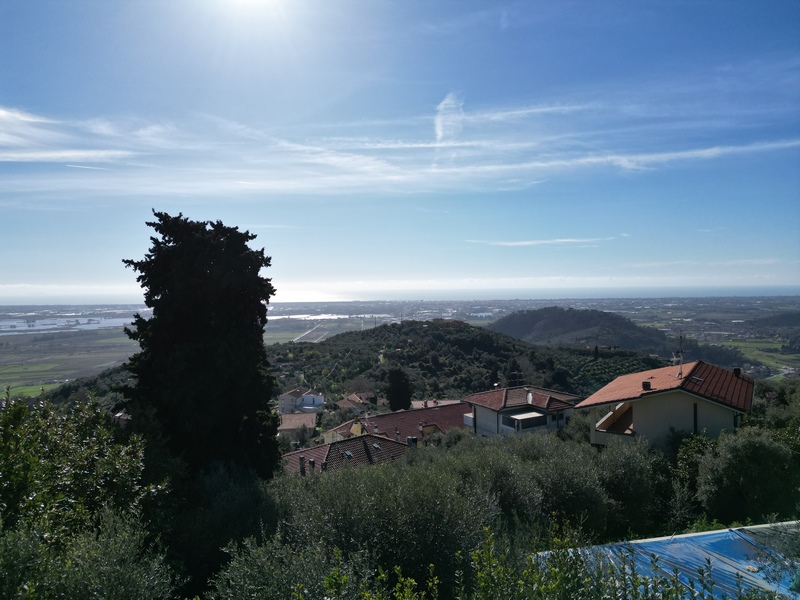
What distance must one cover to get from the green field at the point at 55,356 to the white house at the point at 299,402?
38.8ft

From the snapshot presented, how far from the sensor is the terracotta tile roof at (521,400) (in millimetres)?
21125

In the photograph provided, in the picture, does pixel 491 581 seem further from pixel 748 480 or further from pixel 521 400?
pixel 521 400

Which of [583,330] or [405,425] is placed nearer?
[405,425]

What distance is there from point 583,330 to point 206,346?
65096 mm

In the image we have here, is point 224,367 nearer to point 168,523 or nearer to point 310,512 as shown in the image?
point 168,523

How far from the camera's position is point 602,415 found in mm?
15930

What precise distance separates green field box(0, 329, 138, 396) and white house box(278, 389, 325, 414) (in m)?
11.8

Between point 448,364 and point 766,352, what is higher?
point 448,364

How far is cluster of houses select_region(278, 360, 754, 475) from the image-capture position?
519 inches

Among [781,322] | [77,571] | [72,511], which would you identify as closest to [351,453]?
[72,511]

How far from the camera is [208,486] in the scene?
9.02 meters

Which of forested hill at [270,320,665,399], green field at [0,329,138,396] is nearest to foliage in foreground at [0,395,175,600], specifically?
green field at [0,329,138,396]

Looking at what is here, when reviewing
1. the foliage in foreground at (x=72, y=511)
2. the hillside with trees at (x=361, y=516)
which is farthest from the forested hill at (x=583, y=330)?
the foliage in foreground at (x=72, y=511)

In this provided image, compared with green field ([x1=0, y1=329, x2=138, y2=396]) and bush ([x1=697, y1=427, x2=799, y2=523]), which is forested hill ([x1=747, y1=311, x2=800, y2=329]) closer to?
bush ([x1=697, y1=427, x2=799, y2=523])
